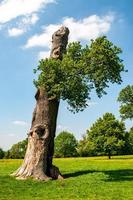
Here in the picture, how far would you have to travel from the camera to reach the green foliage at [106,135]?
102250 millimetres

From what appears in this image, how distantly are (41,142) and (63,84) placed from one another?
5.36m

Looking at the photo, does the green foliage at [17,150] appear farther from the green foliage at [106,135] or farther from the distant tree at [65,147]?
the green foliage at [106,135]

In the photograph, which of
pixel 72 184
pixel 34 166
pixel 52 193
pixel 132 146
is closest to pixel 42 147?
pixel 34 166

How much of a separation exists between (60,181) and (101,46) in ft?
36.9

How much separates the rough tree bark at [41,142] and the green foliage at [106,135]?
6554 centimetres

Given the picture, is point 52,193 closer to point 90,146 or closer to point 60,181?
point 60,181

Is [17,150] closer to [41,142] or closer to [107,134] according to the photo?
[107,134]

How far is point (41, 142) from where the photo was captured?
1391 inches

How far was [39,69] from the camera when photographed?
114 ft

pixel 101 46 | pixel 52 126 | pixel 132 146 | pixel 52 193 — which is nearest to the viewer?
pixel 52 193

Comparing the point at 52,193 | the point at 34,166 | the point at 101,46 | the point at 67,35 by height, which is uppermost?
the point at 67,35

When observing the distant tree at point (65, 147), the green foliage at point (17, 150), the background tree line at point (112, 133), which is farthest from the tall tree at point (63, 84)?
the distant tree at point (65, 147)

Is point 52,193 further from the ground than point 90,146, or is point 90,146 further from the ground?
point 90,146

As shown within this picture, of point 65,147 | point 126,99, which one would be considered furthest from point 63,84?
point 65,147
